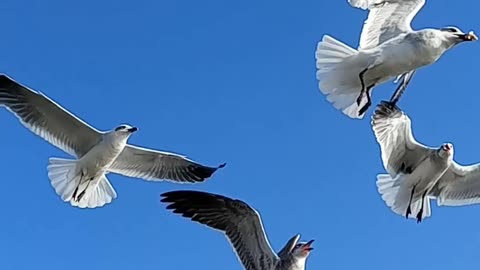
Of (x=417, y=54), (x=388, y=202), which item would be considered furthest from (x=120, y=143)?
(x=417, y=54)

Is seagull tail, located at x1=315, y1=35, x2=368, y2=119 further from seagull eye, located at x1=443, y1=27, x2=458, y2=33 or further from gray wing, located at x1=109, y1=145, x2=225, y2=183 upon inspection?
gray wing, located at x1=109, y1=145, x2=225, y2=183

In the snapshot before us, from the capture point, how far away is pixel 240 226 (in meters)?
9.05

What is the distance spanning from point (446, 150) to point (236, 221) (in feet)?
9.27

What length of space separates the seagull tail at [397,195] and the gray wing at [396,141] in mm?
84

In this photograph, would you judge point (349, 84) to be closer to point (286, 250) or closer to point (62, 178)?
point (286, 250)

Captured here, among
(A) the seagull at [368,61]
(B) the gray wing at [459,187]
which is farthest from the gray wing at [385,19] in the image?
(B) the gray wing at [459,187]

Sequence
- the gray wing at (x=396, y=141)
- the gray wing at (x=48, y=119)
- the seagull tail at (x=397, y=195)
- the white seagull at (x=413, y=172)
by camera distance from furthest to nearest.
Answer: the gray wing at (x=48, y=119) → the seagull tail at (x=397, y=195) → the white seagull at (x=413, y=172) → the gray wing at (x=396, y=141)

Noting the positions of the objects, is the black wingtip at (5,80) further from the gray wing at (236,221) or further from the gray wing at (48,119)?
the gray wing at (236,221)

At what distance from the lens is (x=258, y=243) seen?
8984mm

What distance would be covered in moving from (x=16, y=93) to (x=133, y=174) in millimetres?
1692

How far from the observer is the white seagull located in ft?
35.2

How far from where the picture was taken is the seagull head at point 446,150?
10.8 meters

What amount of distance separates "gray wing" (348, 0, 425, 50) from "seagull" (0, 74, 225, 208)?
2488 millimetres

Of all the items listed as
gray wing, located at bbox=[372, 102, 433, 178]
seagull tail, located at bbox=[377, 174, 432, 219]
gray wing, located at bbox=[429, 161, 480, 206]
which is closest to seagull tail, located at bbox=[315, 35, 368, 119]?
gray wing, located at bbox=[372, 102, 433, 178]
